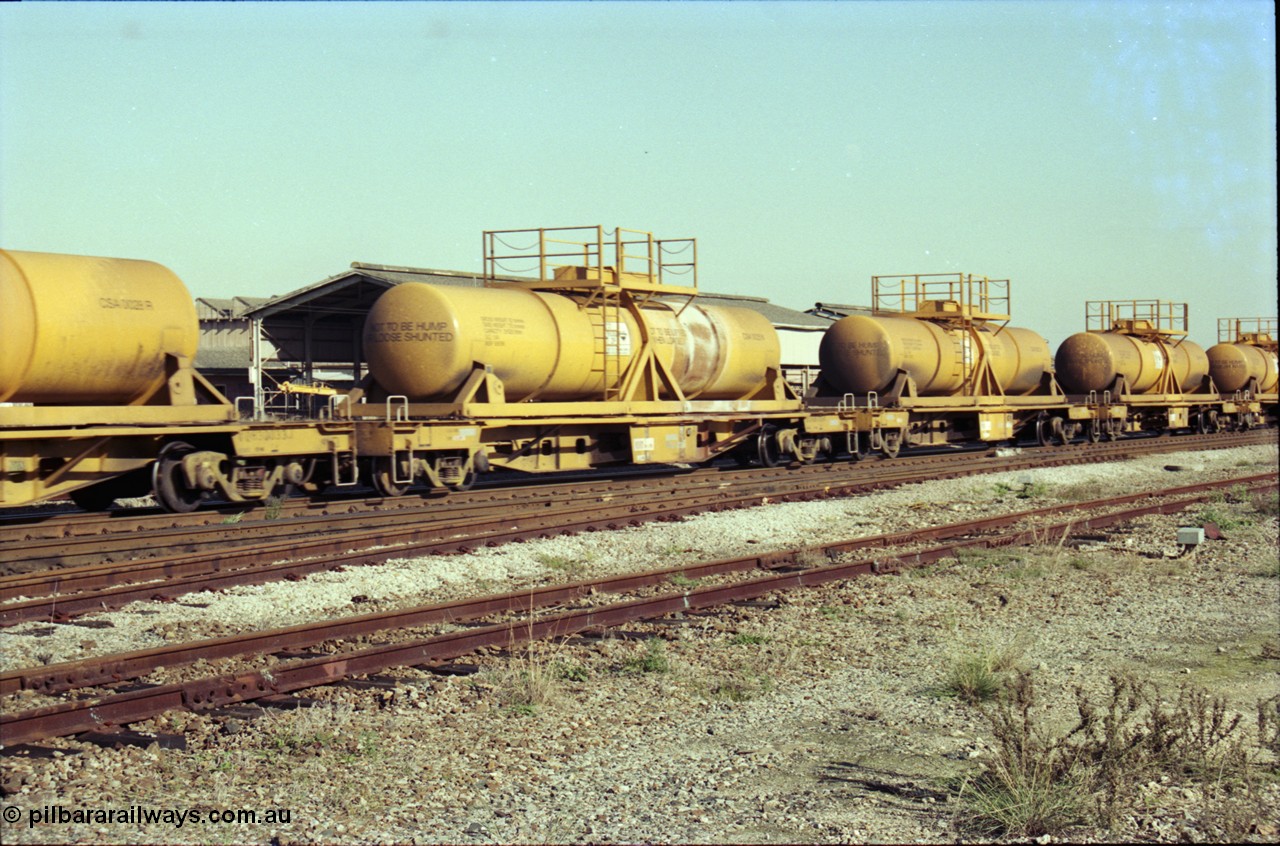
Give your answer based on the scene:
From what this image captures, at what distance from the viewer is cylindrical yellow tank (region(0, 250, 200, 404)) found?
12844 millimetres

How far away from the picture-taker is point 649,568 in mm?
12570

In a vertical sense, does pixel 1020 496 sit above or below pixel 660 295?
below

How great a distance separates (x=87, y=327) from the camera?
13.5 metres

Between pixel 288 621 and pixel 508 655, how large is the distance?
2.27m

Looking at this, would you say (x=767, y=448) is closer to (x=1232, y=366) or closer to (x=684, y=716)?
(x=684, y=716)

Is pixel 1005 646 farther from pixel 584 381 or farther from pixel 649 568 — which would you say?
pixel 584 381

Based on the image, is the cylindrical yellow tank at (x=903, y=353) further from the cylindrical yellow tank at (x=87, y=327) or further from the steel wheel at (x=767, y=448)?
the cylindrical yellow tank at (x=87, y=327)

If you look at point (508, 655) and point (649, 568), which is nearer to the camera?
point (508, 655)

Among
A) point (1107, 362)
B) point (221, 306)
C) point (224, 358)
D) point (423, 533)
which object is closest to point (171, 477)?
point (423, 533)

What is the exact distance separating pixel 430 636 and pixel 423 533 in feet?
16.4

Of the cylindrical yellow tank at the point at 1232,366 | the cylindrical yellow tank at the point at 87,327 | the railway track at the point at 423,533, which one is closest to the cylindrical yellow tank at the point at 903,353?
the railway track at the point at 423,533

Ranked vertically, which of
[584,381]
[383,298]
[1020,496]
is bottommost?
[1020,496]

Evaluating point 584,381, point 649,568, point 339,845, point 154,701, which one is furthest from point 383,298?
point 339,845

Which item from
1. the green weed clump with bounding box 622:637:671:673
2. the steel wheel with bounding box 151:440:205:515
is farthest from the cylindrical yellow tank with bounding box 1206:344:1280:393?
the green weed clump with bounding box 622:637:671:673
